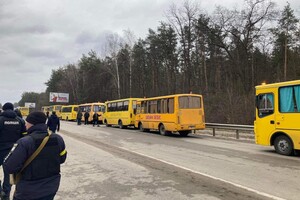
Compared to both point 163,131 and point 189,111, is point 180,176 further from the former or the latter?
point 163,131

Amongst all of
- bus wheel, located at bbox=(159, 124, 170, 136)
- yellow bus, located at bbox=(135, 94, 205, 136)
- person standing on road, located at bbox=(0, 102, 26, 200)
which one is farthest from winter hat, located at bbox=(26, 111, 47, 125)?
bus wheel, located at bbox=(159, 124, 170, 136)

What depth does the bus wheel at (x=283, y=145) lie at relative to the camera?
473 inches

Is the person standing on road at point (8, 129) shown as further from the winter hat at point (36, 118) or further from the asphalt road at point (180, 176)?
the winter hat at point (36, 118)

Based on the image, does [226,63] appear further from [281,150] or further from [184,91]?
[281,150]

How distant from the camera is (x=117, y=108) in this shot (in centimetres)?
3206

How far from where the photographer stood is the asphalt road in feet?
21.7

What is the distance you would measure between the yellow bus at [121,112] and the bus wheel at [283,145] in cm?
A: 1785

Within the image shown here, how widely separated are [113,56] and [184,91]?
65.6 feet

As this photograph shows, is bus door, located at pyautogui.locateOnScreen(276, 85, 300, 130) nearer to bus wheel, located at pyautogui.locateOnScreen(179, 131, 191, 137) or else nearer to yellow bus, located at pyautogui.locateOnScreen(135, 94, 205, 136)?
yellow bus, located at pyautogui.locateOnScreen(135, 94, 205, 136)

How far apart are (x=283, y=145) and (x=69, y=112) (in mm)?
48002

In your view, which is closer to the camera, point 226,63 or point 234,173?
point 234,173

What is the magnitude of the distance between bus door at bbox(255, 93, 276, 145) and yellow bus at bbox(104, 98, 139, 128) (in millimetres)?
16935

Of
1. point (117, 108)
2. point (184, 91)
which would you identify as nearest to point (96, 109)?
point (117, 108)

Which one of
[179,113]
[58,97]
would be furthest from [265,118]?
[58,97]
